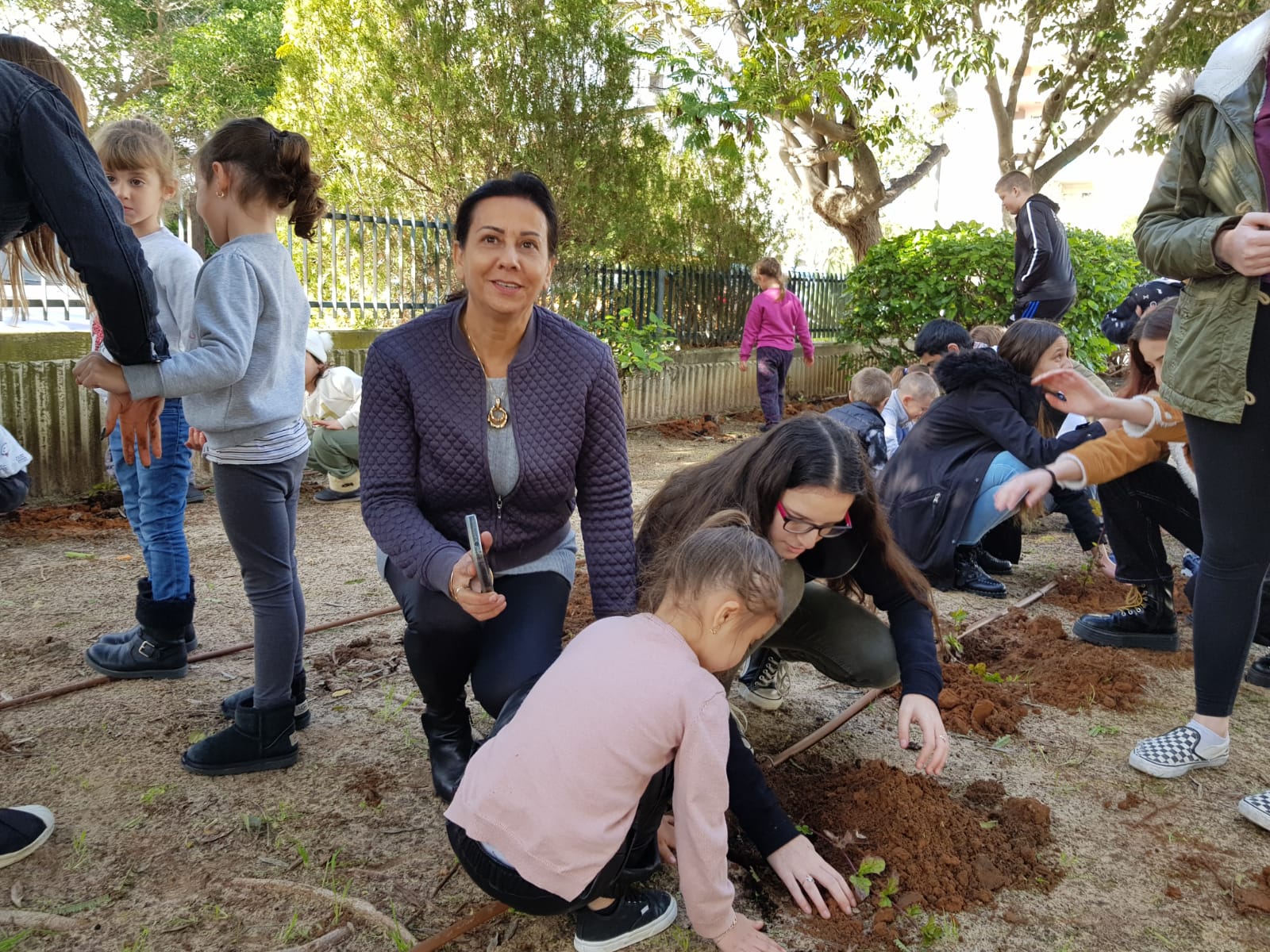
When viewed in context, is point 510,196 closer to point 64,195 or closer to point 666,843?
point 64,195

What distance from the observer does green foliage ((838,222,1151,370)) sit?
28.7 ft

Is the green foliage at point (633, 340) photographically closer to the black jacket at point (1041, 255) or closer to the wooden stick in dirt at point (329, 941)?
the black jacket at point (1041, 255)

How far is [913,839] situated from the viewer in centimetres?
227

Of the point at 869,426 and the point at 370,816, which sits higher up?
the point at 869,426

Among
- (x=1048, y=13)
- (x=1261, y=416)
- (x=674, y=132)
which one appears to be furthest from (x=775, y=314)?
(x=1261, y=416)


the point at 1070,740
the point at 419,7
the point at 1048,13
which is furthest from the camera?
the point at 1048,13

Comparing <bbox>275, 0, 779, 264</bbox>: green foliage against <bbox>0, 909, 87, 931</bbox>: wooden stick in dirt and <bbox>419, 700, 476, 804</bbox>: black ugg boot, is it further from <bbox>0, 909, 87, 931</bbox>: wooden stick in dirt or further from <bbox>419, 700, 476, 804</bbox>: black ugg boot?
<bbox>0, 909, 87, 931</bbox>: wooden stick in dirt

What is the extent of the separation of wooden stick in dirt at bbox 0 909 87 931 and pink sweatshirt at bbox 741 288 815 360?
7.96m

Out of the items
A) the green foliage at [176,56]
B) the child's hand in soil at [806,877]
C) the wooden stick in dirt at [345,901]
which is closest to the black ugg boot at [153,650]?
the wooden stick in dirt at [345,901]

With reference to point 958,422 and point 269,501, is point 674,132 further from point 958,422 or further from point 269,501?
point 269,501

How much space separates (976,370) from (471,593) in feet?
9.65

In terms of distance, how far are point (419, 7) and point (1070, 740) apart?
8.09m

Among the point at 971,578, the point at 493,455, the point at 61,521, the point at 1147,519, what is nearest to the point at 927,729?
the point at 493,455

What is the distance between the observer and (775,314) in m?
9.22
